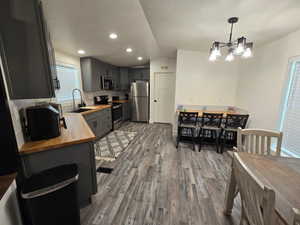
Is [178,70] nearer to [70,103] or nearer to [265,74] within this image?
[265,74]

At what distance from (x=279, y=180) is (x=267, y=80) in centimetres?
255

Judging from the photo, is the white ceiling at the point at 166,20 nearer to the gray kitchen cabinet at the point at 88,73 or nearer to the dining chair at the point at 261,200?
the gray kitchen cabinet at the point at 88,73

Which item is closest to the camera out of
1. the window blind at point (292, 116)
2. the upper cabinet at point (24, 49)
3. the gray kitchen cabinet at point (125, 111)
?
the upper cabinet at point (24, 49)

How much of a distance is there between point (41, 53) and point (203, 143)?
370 centimetres

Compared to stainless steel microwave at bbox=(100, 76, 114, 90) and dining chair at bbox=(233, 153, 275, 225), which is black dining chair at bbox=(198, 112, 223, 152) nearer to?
dining chair at bbox=(233, 153, 275, 225)

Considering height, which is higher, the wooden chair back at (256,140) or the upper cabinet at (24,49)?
A: the upper cabinet at (24,49)

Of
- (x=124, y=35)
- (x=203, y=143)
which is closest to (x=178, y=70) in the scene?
(x=124, y=35)

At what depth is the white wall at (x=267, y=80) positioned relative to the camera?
2.35m

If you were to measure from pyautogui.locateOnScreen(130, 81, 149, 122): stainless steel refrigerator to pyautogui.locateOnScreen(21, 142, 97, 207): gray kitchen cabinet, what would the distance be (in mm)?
3927

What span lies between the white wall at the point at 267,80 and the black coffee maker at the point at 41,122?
12.1 feet

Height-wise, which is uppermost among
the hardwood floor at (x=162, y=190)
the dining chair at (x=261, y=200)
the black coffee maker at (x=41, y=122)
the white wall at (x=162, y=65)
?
the white wall at (x=162, y=65)

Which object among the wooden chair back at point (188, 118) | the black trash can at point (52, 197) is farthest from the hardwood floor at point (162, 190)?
the wooden chair back at point (188, 118)

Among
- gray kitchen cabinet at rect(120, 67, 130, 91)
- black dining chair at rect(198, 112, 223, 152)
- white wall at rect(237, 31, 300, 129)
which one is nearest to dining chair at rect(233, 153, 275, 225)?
black dining chair at rect(198, 112, 223, 152)

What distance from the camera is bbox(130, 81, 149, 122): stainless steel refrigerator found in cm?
518
